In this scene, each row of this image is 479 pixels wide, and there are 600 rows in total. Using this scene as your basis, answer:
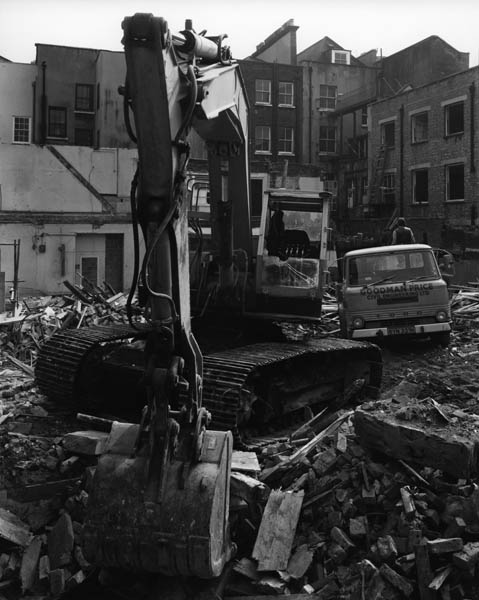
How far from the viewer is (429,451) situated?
6.23 meters

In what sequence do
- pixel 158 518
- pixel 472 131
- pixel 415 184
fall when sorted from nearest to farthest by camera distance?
pixel 158 518
pixel 472 131
pixel 415 184

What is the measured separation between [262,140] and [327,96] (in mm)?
6275

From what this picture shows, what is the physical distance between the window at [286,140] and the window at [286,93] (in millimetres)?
1781

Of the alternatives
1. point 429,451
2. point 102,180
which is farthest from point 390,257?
point 102,180

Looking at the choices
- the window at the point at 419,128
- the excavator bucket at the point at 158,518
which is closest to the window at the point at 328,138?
the window at the point at 419,128

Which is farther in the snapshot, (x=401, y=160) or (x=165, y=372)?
(x=401, y=160)

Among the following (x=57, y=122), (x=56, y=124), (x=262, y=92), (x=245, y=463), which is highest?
(x=262, y=92)

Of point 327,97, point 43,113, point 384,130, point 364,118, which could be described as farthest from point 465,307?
point 327,97

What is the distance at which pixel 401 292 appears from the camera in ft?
43.5

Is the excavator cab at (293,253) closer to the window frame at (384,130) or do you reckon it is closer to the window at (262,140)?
the window frame at (384,130)

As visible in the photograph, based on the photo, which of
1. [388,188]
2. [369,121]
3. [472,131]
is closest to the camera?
[472,131]

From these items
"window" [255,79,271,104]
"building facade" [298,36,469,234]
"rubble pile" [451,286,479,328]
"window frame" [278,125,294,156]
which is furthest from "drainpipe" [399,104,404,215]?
"rubble pile" [451,286,479,328]

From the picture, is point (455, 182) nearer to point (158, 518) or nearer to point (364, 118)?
point (364, 118)

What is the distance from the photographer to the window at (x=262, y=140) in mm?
48000
